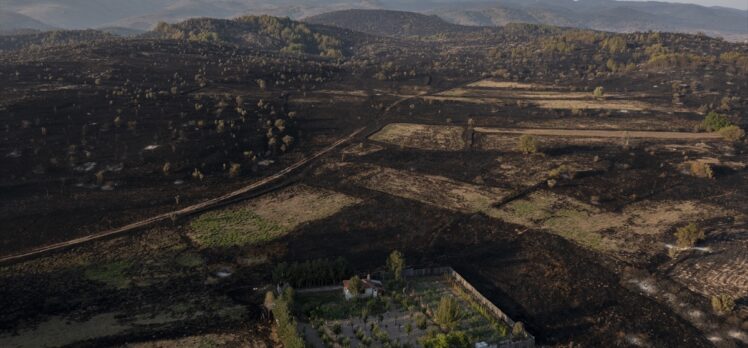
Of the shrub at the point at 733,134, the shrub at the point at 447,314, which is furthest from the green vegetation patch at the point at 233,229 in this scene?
the shrub at the point at 733,134

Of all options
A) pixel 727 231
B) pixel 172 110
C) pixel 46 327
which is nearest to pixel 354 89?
pixel 172 110

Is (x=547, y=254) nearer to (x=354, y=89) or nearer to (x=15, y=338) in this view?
(x=15, y=338)

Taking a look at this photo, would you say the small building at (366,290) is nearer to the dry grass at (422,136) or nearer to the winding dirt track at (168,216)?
the winding dirt track at (168,216)

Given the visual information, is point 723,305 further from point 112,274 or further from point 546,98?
point 546,98

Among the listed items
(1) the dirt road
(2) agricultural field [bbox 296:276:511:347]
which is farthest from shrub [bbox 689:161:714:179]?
(2) agricultural field [bbox 296:276:511:347]

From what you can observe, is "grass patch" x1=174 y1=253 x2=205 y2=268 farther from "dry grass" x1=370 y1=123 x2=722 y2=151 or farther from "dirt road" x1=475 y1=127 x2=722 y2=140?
"dirt road" x1=475 y1=127 x2=722 y2=140

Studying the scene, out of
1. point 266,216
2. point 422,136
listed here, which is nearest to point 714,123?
point 422,136
